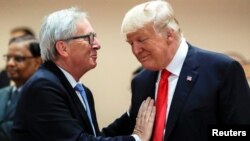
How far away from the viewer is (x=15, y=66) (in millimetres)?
3348

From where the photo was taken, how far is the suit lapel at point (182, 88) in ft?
6.46

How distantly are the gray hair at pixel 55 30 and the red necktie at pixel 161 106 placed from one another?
0.47 m

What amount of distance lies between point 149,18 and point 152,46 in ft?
0.41

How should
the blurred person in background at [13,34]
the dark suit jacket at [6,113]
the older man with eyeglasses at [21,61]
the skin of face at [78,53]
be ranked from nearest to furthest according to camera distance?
1. the skin of face at [78,53]
2. the dark suit jacket at [6,113]
3. the older man with eyeglasses at [21,61]
4. the blurred person in background at [13,34]

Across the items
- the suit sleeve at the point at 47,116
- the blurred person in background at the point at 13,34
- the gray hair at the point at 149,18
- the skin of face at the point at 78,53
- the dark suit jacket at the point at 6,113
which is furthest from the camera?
the blurred person in background at the point at 13,34

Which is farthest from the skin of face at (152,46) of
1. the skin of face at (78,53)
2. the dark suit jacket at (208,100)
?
the skin of face at (78,53)

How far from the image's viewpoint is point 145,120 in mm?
2074

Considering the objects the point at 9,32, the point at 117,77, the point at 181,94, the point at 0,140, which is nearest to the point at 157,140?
the point at 181,94

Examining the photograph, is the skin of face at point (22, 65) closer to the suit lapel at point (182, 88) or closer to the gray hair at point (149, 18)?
the gray hair at point (149, 18)

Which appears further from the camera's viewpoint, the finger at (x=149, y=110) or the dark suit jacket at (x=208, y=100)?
the finger at (x=149, y=110)

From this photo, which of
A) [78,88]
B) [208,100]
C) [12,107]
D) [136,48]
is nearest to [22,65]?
[12,107]

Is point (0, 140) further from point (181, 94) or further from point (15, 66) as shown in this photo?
point (181, 94)

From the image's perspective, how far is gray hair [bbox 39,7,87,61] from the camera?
2.08 metres

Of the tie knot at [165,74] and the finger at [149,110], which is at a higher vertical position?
the tie knot at [165,74]
